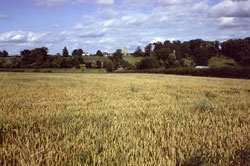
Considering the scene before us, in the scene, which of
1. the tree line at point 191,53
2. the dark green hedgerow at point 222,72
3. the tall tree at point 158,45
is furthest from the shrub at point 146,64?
the tall tree at point 158,45

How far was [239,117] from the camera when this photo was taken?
4836 millimetres

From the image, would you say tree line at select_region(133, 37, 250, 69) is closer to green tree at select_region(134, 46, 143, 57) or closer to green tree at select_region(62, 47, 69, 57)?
green tree at select_region(134, 46, 143, 57)

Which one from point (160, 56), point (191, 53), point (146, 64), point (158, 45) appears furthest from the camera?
point (158, 45)

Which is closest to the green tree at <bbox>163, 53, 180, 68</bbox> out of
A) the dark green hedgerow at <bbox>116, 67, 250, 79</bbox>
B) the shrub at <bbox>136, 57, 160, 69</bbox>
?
the shrub at <bbox>136, 57, 160, 69</bbox>

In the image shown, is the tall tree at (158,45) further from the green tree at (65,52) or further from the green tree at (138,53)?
the green tree at (65,52)

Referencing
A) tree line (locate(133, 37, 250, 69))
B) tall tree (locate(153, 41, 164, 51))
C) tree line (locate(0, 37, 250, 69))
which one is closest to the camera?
tree line (locate(0, 37, 250, 69))

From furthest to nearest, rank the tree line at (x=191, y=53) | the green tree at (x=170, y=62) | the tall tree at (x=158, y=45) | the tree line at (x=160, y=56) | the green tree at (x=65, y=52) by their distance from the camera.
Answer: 1. the tall tree at (x=158, y=45)
2. the green tree at (x=65, y=52)
3. the green tree at (x=170, y=62)
4. the tree line at (x=191, y=53)
5. the tree line at (x=160, y=56)

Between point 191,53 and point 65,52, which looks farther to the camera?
point 191,53

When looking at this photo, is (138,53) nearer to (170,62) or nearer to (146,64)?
(170,62)

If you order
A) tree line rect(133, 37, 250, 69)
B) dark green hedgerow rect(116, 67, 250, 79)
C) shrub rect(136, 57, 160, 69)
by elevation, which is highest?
tree line rect(133, 37, 250, 69)

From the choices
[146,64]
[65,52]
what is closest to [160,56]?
[146,64]

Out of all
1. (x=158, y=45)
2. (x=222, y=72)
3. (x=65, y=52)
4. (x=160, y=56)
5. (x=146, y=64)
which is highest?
(x=158, y=45)

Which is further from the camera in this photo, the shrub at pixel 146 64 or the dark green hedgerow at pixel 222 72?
the shrub at pixel 146 64

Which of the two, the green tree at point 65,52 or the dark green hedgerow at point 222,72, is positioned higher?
the green tree at point 65,52
